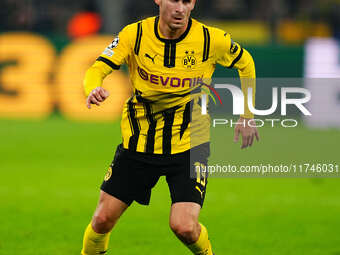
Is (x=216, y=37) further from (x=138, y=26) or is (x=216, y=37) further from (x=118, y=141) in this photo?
(x=118, y=141)

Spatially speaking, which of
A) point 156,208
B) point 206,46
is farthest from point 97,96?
point 156,208

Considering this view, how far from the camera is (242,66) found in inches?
233

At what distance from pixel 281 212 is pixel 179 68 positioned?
12.4 ft

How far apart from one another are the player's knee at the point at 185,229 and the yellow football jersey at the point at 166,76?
0.60 meters

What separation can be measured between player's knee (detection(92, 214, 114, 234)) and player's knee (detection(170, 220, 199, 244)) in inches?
21.0

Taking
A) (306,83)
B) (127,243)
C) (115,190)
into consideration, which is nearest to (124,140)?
(115,190)

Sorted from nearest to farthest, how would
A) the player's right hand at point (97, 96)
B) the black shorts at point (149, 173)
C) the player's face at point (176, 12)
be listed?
the player's right hand at point (97, 96) → the player's face at point (176, 12) → the black shorts at point (149, 173)

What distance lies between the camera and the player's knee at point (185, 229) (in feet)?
17.8

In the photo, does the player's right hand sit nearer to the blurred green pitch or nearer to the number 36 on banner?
the blurred green pitch

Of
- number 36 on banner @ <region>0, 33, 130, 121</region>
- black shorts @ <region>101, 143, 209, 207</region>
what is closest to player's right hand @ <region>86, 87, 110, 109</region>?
black shorts @ <region>101, 143, 209, 207</region>

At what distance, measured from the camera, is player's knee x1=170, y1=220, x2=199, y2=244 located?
17.8 feet

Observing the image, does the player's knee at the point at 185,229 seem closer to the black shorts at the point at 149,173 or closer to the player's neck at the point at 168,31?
the black shorts at the point at 149,173

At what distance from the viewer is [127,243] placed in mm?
7293

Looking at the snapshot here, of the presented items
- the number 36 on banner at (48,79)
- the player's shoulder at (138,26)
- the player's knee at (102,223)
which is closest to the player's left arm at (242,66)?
the player's shoulder at (138,26)
